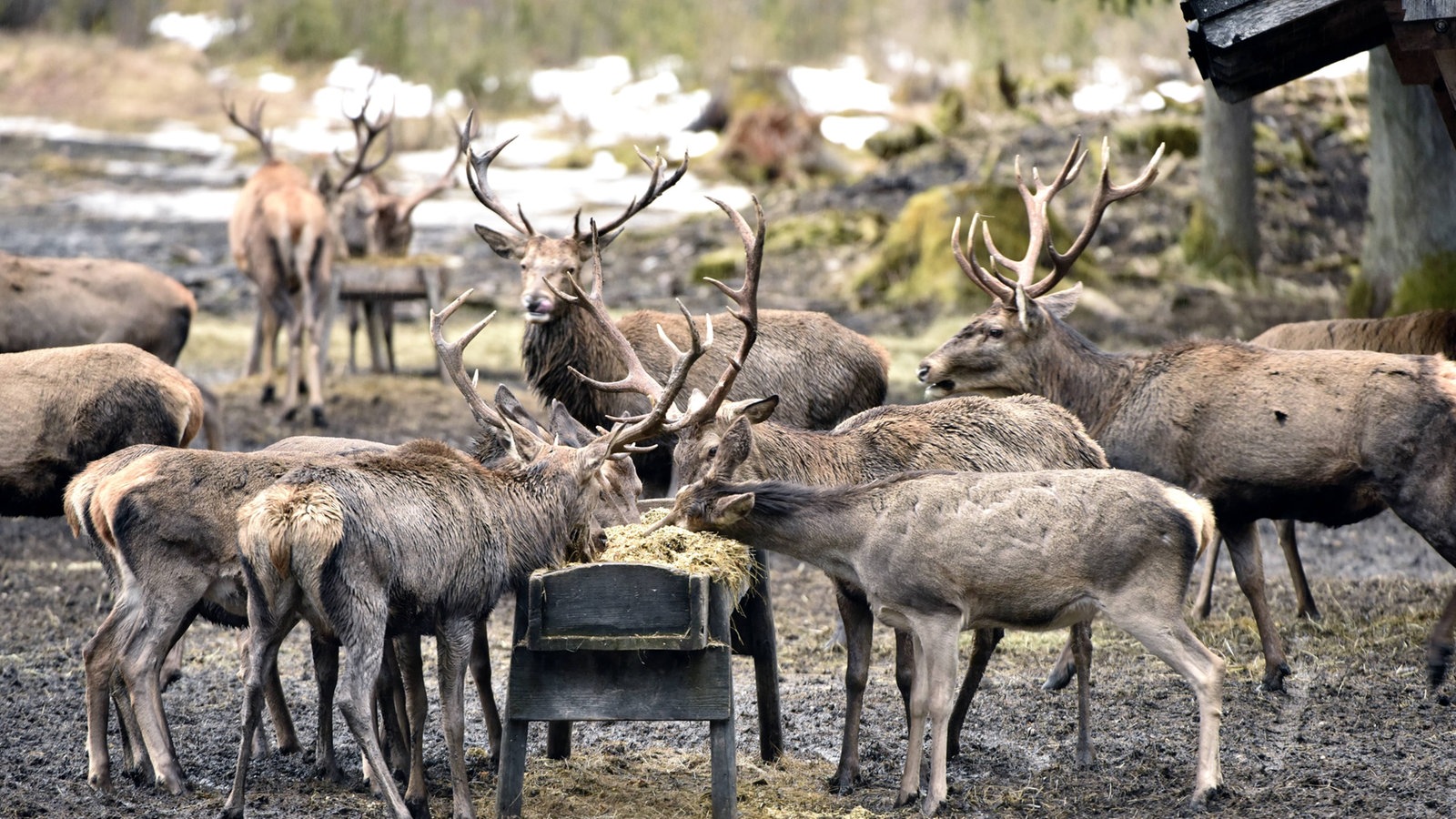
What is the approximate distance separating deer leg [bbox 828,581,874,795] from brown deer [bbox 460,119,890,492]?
238 centimetres

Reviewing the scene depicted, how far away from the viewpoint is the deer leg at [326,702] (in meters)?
6.87

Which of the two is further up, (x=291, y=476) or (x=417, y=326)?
(x=291, y=476)

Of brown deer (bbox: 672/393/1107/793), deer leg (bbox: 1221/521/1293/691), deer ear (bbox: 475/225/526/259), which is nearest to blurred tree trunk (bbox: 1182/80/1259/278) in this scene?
deer leg (bbox: 1221/521/1293/691)

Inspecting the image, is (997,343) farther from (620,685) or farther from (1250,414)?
(620,685)

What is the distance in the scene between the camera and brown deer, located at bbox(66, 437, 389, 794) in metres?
6.89

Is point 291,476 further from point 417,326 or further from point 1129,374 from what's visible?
point 417,326

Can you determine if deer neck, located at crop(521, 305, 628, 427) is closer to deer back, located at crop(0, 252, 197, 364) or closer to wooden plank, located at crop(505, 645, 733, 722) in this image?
wooden plank, located at crop(505, 645, 733, 722)

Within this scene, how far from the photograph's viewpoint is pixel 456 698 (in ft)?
21.4

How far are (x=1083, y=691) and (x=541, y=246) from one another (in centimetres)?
459

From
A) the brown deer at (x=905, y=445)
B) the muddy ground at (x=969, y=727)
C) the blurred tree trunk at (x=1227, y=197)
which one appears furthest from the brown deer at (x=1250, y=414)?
the blurred tree trunk at (x=1227, y=197)

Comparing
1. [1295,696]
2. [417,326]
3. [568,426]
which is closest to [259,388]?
[417,326]

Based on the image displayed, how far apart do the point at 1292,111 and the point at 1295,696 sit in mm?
16282

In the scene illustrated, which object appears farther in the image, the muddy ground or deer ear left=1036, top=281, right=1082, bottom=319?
deer ear left=1036, top=281, right=1082, bottom=319

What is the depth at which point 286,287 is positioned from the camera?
50.5 ft
